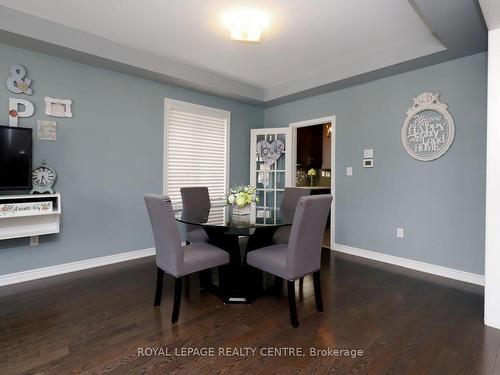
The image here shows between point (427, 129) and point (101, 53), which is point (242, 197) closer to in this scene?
point (101, 53)

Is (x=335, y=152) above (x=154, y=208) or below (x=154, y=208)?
above

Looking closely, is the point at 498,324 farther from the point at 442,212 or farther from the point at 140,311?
the point at 140,311

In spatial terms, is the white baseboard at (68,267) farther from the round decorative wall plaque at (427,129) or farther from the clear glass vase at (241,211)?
the round decorative wall plaque at (427,129)

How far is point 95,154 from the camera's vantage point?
3354mm

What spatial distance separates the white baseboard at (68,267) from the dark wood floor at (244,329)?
0.46ft

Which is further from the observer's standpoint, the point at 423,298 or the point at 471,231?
the point at 471,231

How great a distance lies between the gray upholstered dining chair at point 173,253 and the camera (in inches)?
81.0

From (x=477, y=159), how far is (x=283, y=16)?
8.18 feet

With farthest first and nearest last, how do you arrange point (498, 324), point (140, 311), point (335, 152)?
point (335, 152)
point (140, 311)
point (498, 324)

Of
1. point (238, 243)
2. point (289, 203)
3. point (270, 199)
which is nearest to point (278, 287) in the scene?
point (238, 243)

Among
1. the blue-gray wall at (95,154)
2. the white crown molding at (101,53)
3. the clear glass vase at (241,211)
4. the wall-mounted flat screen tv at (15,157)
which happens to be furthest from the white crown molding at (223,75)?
the clear glass vase at (241,211)

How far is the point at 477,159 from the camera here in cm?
291

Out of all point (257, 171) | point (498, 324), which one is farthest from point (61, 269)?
point (498, 324)

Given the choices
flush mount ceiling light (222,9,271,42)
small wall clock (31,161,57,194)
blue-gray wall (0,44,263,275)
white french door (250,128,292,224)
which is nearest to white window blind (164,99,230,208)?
blue-gray wall (0,44,263,275)
